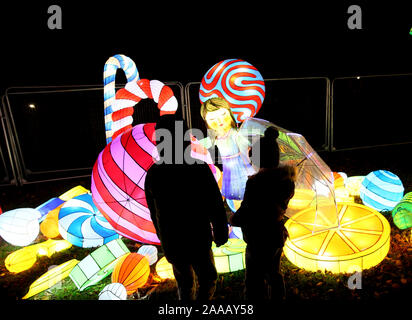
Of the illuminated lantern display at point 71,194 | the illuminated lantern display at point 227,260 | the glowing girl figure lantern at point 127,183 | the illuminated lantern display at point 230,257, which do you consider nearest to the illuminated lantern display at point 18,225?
the illuminated lantern display at point 71,194

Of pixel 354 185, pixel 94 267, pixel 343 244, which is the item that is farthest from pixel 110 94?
pixel 354 185

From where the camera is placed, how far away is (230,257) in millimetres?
3477

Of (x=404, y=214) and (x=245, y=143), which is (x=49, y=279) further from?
(x=404, y=214)

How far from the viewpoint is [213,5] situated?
1250 cm

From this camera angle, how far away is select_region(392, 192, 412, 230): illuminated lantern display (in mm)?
3924

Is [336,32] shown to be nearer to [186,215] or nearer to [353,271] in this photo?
[353,271]

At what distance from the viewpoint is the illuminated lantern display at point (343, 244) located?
11.0 feet

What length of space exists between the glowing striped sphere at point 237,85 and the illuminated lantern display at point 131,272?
2611mm

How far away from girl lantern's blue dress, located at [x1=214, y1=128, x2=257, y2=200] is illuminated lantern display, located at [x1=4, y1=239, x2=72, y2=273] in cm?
298

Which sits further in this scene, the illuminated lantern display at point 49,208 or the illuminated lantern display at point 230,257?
the illuminated lantern display at point 49,208

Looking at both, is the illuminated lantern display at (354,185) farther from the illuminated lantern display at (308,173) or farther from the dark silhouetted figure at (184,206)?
the dark silhouetted figure at (184,206)

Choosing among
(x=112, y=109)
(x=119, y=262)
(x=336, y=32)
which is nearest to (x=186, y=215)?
(x=119, y=262)

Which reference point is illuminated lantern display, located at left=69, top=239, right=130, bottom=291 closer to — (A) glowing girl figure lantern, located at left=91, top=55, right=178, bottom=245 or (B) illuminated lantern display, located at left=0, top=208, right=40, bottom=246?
(A) glowing girl figure lantern, located at left=91, top=55, right=178, bottom=245

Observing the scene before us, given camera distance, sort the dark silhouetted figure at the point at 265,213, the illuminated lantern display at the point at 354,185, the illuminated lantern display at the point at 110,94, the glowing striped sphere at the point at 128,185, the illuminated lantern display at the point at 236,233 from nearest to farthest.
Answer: the dark silhouetted figure at the point at 265,213
the glowing striped sphere at the point at 128,185
the illuminated lantern display at the point at 236,233
the illuminated lantern display at the point at 110,94
the illuminated lantern display at the point at 354,185
